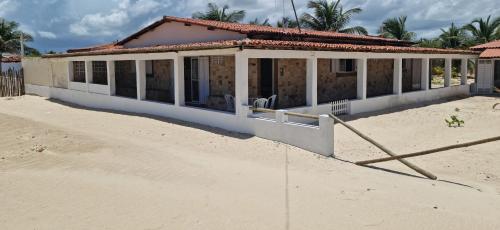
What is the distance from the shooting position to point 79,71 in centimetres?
2317

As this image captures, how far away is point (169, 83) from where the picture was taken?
60.5 ft

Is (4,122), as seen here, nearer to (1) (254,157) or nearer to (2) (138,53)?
(2) (138,53)

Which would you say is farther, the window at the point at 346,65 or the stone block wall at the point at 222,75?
the window at the point at 346,65

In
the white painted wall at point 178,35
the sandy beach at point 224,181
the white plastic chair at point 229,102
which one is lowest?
the sandy beach at point 224,181

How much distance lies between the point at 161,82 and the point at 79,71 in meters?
6.58

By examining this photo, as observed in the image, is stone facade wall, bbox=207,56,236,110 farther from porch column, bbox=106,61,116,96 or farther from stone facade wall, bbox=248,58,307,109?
porch column, bbox=106,61,116,96

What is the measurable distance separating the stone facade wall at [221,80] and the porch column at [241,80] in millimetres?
3176

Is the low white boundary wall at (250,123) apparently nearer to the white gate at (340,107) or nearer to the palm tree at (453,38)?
the white gate at (340,107)

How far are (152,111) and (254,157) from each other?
6.89 metres

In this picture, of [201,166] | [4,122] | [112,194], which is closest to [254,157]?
[201,166]

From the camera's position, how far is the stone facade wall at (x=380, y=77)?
20.0 metres

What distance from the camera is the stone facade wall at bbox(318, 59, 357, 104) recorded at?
17.5 m

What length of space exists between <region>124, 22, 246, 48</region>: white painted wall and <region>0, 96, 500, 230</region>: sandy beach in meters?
3.75

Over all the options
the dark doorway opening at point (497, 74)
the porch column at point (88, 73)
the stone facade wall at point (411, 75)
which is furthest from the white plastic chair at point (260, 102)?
the dark doorway opening at point (497, 74)
